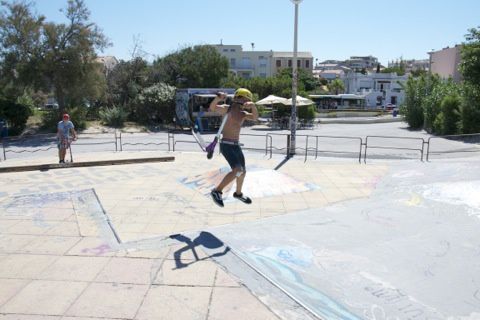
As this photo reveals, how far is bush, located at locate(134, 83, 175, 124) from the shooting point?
29.6 meters

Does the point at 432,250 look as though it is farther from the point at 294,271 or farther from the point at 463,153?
the point at 463,153

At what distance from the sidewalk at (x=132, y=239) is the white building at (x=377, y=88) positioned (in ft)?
235

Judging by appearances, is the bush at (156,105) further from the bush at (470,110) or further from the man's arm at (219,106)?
the man's arm at (219,106)

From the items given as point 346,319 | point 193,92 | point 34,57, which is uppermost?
point 34,57

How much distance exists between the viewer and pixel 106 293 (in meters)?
4.30

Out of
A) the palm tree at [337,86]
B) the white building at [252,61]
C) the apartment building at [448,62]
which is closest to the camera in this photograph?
the apartment building at [448,62]

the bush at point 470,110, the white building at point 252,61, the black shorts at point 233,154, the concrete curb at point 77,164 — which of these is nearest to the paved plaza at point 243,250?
the black shorts at point 233,154

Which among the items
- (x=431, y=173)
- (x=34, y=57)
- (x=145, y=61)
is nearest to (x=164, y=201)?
(x=431, y=173)

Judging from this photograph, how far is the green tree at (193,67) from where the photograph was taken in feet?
119

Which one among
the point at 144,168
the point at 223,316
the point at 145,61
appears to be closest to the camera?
the point at 223,316

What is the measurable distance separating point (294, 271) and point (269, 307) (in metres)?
0.96

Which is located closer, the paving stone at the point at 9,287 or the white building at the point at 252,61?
the paving stone at the point at 9,287

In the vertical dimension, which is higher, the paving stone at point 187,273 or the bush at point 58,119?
the bush at point 58,119

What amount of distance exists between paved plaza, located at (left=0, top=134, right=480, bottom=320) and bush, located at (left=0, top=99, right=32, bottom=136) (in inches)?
626
